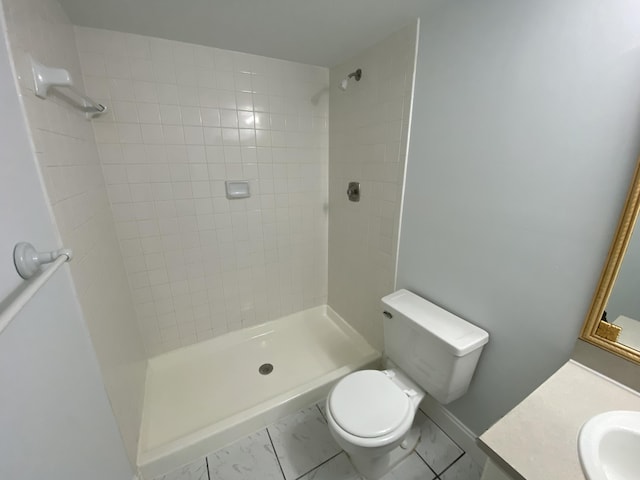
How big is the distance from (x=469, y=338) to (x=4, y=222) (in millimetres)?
1460

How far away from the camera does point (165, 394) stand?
5.20 feet

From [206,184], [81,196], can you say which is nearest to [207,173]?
[206,184]

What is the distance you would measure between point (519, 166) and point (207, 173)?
1.61 m

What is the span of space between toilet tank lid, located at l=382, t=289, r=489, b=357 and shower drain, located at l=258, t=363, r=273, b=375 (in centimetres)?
99

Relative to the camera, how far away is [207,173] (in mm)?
1636

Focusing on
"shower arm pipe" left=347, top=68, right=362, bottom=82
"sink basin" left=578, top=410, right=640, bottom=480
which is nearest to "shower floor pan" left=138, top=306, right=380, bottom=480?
"sink basin" left=578, top=410, right=640, bottom=480

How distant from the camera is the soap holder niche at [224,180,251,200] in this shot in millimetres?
1702

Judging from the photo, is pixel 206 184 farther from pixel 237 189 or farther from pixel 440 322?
pixel 440 322

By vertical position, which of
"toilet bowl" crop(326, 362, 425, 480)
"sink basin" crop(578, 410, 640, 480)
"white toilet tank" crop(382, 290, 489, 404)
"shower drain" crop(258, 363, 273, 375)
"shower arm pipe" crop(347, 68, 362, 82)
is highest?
"shower arm pipe" crop(347, 68, 362, 82)

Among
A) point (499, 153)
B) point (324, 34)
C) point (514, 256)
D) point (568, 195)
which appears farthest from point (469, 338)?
point (324, 34)

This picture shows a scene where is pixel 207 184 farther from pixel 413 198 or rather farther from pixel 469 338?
pixel 469 338

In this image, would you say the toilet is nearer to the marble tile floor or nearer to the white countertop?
the marble tile floor

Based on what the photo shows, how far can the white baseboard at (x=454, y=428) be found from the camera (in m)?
1.26

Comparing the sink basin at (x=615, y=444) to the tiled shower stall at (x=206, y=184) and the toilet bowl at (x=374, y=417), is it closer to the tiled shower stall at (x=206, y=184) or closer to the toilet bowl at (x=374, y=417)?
the toilet bowl at (x=374, y=417)
